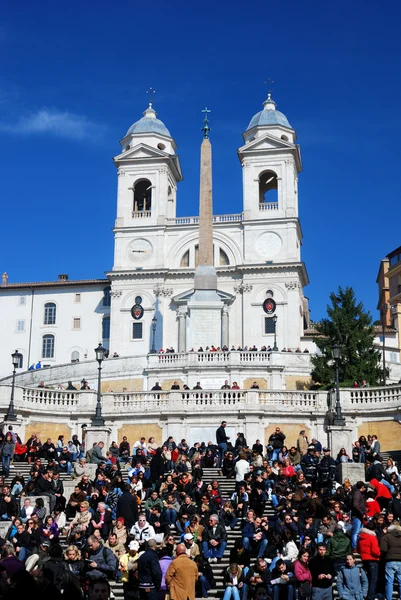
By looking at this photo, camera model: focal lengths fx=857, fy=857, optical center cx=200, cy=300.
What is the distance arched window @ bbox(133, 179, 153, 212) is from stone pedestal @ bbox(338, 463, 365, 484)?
54.4 meters

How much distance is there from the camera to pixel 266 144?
73562 millimetres

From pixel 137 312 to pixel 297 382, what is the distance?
23.8 meters

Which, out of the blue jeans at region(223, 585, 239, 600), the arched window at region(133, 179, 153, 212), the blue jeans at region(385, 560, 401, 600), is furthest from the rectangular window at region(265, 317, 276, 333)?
the blue jeans at region(223, 585, 239, 600)

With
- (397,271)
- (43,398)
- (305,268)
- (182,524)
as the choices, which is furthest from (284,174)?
(182,524)

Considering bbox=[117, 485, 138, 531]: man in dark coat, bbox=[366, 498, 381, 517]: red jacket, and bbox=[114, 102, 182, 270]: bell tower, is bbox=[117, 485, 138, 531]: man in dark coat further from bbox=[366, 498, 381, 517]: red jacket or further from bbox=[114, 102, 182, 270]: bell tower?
bbox=[114, 102, 182, 270]: bell tower

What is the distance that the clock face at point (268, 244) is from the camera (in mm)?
70562

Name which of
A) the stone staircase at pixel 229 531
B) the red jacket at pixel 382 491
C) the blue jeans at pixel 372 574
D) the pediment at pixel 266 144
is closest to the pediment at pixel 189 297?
the pediment at pixel 266 144

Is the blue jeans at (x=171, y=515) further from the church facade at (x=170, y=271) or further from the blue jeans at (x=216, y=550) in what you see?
the church facade at (x=170, y=271)

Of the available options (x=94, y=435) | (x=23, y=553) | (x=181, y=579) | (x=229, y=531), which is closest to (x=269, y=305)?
(x=94, y=435)

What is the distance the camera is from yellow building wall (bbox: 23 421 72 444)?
32.7m

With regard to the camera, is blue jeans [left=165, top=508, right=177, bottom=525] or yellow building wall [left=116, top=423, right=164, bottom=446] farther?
yellow building wall [left=116, top=423, right=164, bottom=446]

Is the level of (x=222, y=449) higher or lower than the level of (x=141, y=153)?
lower

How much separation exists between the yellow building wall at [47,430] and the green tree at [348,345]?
58.9 ft

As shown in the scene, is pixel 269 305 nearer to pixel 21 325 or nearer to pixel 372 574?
pixel 21 325
